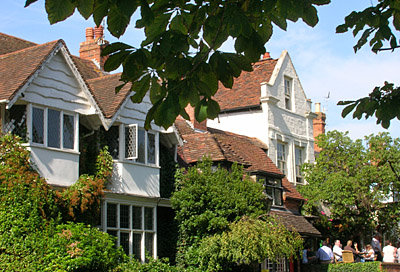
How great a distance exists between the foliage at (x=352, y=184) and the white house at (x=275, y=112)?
176 centimetres

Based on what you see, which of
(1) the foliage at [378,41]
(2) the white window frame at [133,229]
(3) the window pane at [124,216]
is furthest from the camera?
(3) the window pane at [124,216]

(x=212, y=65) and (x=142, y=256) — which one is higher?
(x=212, y=65)

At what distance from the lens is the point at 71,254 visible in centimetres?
1623

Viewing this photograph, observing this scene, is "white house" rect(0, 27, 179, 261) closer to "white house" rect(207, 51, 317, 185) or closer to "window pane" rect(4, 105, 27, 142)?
"window pane" rect(4, 105, 27, 142)

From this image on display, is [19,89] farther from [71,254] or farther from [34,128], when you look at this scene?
[71,254]

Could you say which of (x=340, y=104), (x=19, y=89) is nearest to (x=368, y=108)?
(x=340, y=104)

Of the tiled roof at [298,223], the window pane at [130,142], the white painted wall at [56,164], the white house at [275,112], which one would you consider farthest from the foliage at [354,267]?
the white painted wall at [56,164]

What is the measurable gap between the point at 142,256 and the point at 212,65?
665 inches

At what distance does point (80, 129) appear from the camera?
20.6 m

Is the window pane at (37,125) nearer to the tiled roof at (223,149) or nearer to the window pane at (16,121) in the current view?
the window pane at (16,121)

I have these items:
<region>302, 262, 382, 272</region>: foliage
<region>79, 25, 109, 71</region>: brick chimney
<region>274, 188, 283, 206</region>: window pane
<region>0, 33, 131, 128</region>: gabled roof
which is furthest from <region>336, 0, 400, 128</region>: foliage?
<region>79, 25, 109, 71</region>: brick chimney

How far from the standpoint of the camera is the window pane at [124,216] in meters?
21.1

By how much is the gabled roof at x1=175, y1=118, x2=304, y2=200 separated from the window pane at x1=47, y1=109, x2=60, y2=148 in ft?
19.8

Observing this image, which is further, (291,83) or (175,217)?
(291,83)
